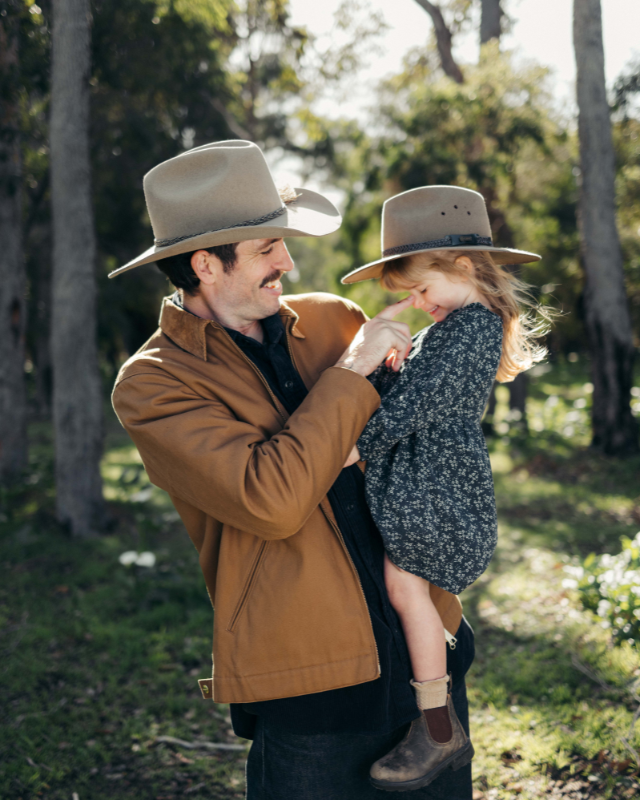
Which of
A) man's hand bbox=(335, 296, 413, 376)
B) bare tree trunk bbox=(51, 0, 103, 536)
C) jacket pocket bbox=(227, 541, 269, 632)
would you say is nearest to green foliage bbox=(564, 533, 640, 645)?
man's hand bbox=(335, 296, 413, 376)

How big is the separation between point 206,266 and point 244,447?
540 mm

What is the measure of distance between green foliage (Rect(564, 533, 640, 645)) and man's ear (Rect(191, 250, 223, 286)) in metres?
3.36

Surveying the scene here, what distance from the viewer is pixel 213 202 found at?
166 centimetres

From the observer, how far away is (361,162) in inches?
396

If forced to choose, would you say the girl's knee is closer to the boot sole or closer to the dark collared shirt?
the dark collared shirt

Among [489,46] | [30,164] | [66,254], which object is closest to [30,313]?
[30,164]

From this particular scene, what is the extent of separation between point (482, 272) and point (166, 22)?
25.6 feet

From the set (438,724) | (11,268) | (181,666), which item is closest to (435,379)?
(438,724)

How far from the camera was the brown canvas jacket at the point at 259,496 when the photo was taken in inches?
57.2

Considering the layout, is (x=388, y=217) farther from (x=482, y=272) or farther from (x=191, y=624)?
(x=191, y=624)

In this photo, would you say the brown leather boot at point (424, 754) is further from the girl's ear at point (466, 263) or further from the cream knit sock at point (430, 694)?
the girl's ear at point (466, 263)

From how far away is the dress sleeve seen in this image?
168cm

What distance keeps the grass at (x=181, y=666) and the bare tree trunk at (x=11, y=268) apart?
139 centimetres

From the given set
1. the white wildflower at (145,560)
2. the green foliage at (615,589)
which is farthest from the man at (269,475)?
the white wildflower at (145,560)
